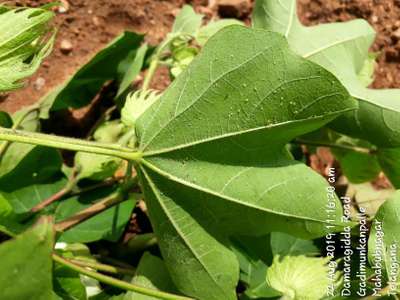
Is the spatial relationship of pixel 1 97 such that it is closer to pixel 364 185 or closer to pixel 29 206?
pixel 29 206

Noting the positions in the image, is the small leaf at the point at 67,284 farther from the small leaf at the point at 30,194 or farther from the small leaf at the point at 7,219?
the small leaf at the point at 30,194

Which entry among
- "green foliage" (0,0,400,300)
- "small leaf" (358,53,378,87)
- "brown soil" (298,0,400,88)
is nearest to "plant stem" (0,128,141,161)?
"green foliage" (0,0,400,300)

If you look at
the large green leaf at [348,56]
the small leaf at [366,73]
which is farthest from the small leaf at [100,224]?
the small leaf at [366,73]

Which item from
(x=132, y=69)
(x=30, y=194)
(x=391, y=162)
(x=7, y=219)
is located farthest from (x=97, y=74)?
(x=391, y=162)

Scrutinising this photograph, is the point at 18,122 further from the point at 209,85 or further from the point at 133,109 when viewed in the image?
the point at 209,85

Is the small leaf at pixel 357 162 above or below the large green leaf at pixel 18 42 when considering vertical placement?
below

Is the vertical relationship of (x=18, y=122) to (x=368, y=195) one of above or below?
above
